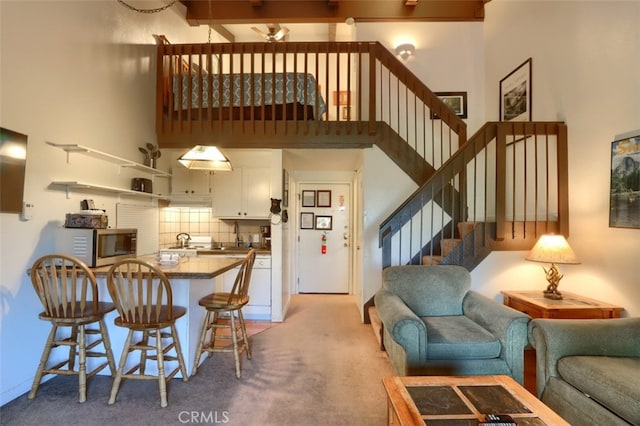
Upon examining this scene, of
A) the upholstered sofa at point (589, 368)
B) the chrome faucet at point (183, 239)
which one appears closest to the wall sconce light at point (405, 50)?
the upholstered sofa at point (589, 368)

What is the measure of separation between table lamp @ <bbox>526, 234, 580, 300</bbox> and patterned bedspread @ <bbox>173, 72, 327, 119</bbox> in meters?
2.53

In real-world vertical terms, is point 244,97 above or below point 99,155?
above

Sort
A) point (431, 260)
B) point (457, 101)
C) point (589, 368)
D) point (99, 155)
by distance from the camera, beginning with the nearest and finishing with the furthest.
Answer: point (589, 368) → point (99, 155) → point (431, 260) → point (457, 101)

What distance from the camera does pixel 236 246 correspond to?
4379 mm

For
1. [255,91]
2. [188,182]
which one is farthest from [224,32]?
[188,182]

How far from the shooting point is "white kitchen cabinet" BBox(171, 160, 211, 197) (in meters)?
4.07

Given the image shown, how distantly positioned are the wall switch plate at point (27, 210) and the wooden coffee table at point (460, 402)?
8.42 feet

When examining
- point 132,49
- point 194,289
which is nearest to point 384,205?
point 194,289

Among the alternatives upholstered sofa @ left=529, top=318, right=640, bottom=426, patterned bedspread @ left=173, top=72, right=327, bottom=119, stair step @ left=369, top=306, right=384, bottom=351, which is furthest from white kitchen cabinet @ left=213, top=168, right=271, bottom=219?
upholstered sofa @ left=529, top=318, right=640, bottom=426

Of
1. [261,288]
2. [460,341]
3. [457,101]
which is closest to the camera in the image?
[460,341]

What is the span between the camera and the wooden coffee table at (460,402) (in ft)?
4.01

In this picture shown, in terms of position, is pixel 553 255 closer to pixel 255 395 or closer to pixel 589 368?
pixel 589 368

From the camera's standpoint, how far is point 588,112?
2.54 metres

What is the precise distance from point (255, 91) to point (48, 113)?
193cm
